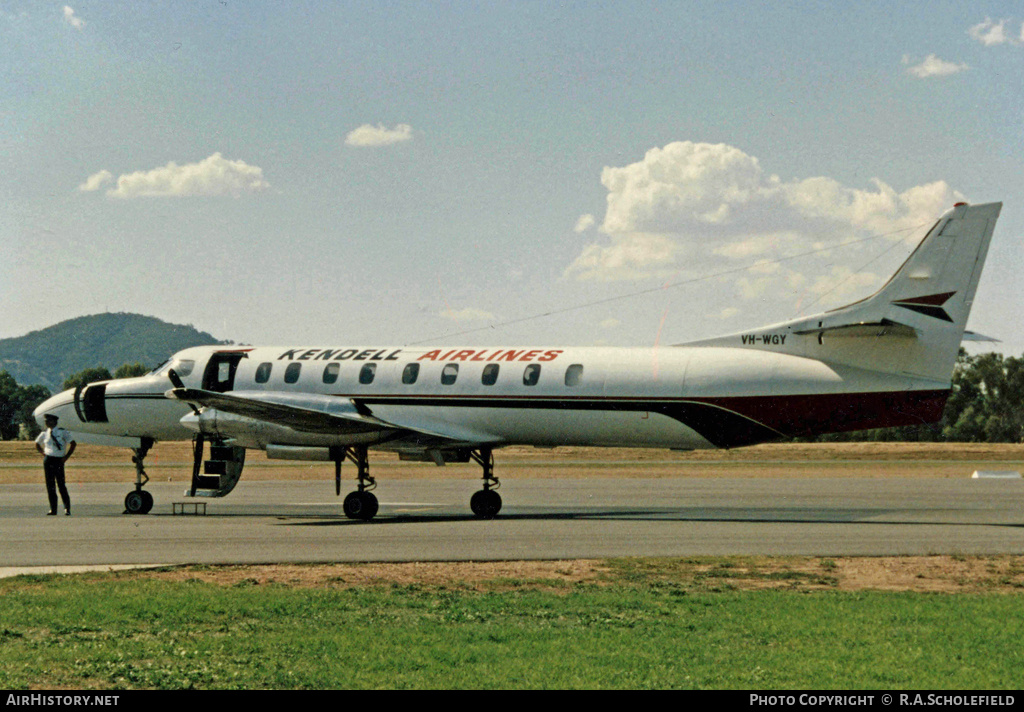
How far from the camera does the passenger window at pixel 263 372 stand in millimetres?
28875

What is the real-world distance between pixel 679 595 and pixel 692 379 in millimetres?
12000

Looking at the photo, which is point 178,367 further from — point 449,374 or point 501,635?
point 501,635

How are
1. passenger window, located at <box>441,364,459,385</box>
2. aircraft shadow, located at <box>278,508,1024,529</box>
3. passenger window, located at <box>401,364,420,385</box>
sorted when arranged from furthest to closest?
1. passenger window, located at <box>401,364,420,385</box>
2. passenger window, located at <box>441,364,459,385</box>
3. aircraft shadow, located at <box>278,508,1024,529</box>

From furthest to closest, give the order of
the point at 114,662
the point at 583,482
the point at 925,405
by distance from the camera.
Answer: the point at 583,482, the point at 925,405, the point at 114,662

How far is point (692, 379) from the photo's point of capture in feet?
83.1

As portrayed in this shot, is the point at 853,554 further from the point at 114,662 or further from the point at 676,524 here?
the point at 114,662

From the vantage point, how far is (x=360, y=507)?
25.4 metres

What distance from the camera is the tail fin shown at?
22969 mm

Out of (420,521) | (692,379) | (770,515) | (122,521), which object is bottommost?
(122,521)

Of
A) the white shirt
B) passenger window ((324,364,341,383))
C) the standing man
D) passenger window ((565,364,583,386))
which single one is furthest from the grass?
passenger window ((324,364,341,383))

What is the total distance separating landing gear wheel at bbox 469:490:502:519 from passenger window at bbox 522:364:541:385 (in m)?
2.91

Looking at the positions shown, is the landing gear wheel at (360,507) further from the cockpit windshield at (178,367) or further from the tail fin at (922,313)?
the tail fin at (922,313)

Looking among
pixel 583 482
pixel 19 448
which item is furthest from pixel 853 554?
pixel 19 448

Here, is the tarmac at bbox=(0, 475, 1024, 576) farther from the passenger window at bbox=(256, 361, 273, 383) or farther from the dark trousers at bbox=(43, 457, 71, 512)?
the passenger window at bbox=(256, 361, 273, 383)
